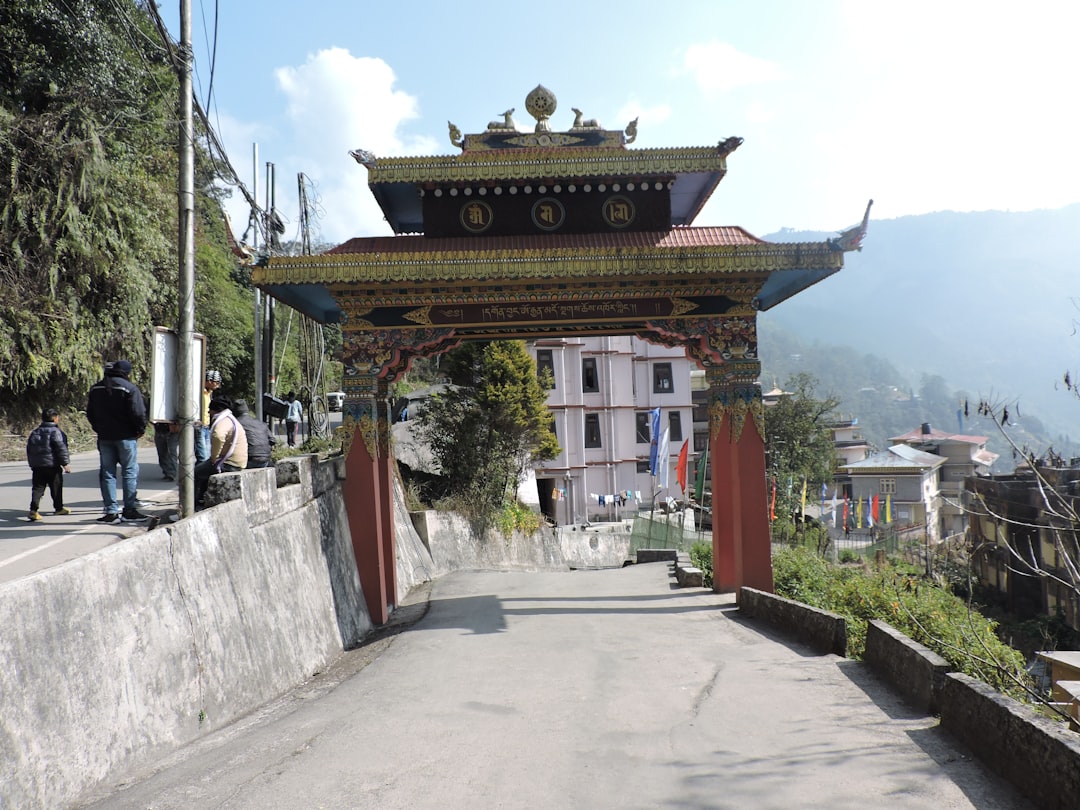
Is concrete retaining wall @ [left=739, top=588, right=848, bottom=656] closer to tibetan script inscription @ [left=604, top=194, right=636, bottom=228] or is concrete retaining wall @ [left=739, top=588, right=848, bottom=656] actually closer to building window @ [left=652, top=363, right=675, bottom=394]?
tibetan script inscription @ [left=604, top=194, right=636, bottom=228]

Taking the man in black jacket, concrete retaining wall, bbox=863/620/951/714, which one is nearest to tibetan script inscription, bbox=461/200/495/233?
the man in black jacket

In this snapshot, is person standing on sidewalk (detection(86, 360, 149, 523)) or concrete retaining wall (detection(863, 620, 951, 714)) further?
person standing on sidewalk (detection(86, 360, 149, 523))

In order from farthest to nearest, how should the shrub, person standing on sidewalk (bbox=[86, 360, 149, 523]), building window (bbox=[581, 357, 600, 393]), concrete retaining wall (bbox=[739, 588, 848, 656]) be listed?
building window (bbox=[581, 357, 600, 393]) < person standing on sidewalk (bbox=[86, 360, 149, 523]) < concrete retaining wall (bbox=[739, 588, 848, 656]) < the shrub

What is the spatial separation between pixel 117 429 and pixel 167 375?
8.95 ft

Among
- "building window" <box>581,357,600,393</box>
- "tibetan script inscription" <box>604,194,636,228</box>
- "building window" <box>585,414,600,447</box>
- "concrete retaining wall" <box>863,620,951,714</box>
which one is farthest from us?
"building window" <box>581,357,600,393</box>

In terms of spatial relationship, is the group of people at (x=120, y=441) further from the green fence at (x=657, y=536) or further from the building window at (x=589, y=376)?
the building window at (x=589, y=376)

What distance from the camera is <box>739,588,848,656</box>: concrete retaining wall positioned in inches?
309

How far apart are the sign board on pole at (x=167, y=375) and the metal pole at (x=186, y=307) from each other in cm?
3

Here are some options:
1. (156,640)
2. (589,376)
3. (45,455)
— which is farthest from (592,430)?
(156,640)

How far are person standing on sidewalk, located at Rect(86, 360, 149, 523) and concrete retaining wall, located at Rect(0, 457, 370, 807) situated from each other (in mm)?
1814

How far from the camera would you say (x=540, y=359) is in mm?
42031

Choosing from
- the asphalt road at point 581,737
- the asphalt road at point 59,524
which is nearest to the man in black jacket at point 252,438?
the asphalt road at point 59,524

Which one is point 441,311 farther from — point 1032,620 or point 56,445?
point 1032,620

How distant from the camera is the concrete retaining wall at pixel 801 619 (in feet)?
25.8
